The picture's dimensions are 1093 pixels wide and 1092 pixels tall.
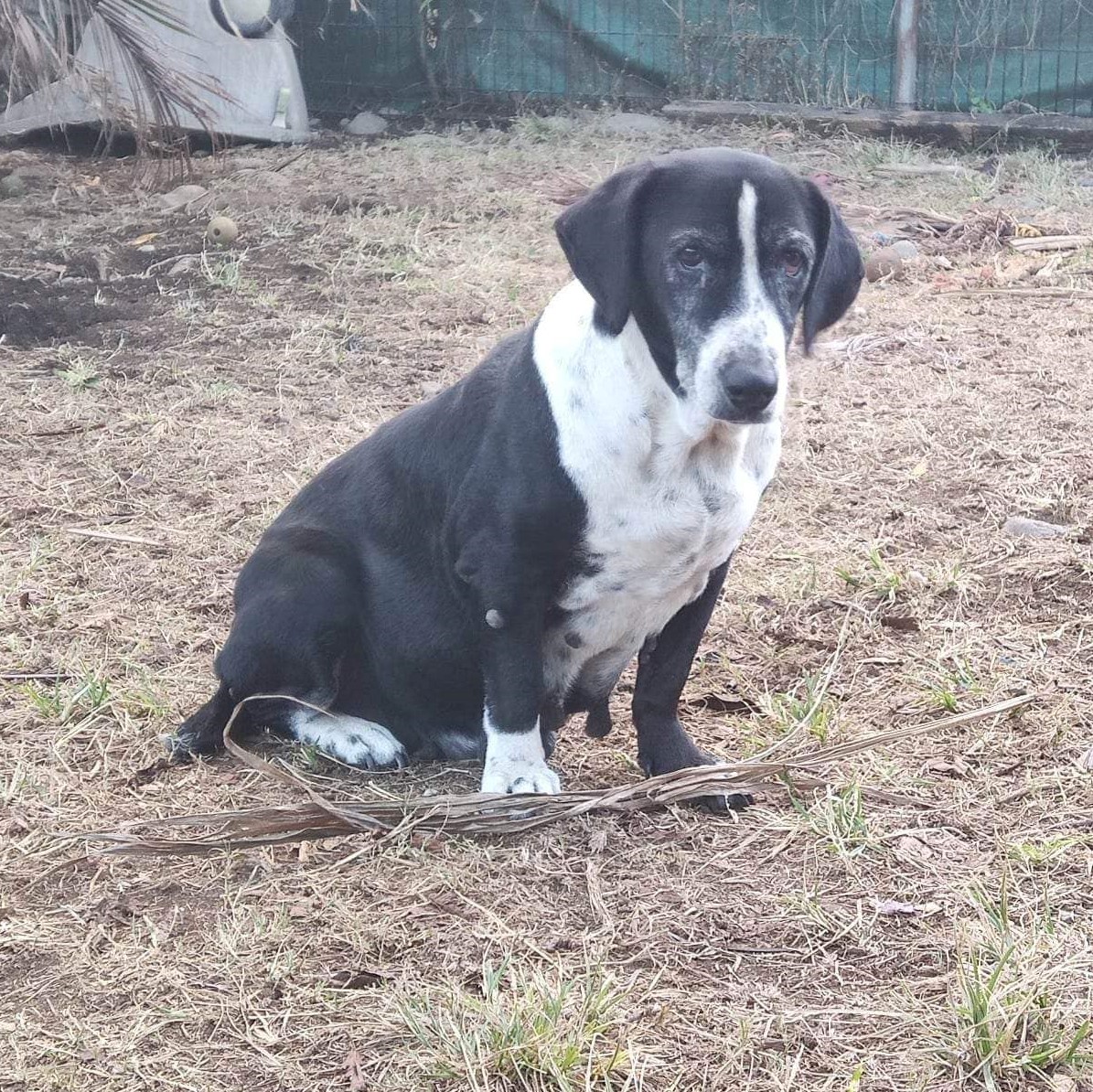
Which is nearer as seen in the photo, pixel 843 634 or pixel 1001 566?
pixel 843 634

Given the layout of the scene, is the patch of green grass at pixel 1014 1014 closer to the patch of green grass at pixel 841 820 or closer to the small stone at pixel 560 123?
the patch of green grass at pixel 841 820

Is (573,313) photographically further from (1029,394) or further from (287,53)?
(287,53)

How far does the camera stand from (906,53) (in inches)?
379

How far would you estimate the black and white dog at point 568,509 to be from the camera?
2.57 metres

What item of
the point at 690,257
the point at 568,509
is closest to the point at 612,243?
the point at 690,257

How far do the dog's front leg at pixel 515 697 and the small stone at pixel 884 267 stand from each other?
4453 millimetres

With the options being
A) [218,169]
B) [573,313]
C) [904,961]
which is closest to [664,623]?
[573,313]

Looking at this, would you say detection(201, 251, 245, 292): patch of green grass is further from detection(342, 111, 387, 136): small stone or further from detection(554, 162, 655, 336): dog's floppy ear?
detection(554, 162, 655, 336): dog's floppy ear

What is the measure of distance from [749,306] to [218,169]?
706 cm

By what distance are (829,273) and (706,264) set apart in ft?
1.14

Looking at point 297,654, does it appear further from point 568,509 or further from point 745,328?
point 745,328

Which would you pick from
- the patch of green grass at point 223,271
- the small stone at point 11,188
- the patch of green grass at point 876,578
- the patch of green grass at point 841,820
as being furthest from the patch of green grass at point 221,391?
the small stone at point 11,188

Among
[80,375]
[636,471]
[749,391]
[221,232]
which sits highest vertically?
[749,391]

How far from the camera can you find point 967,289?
6555mm
